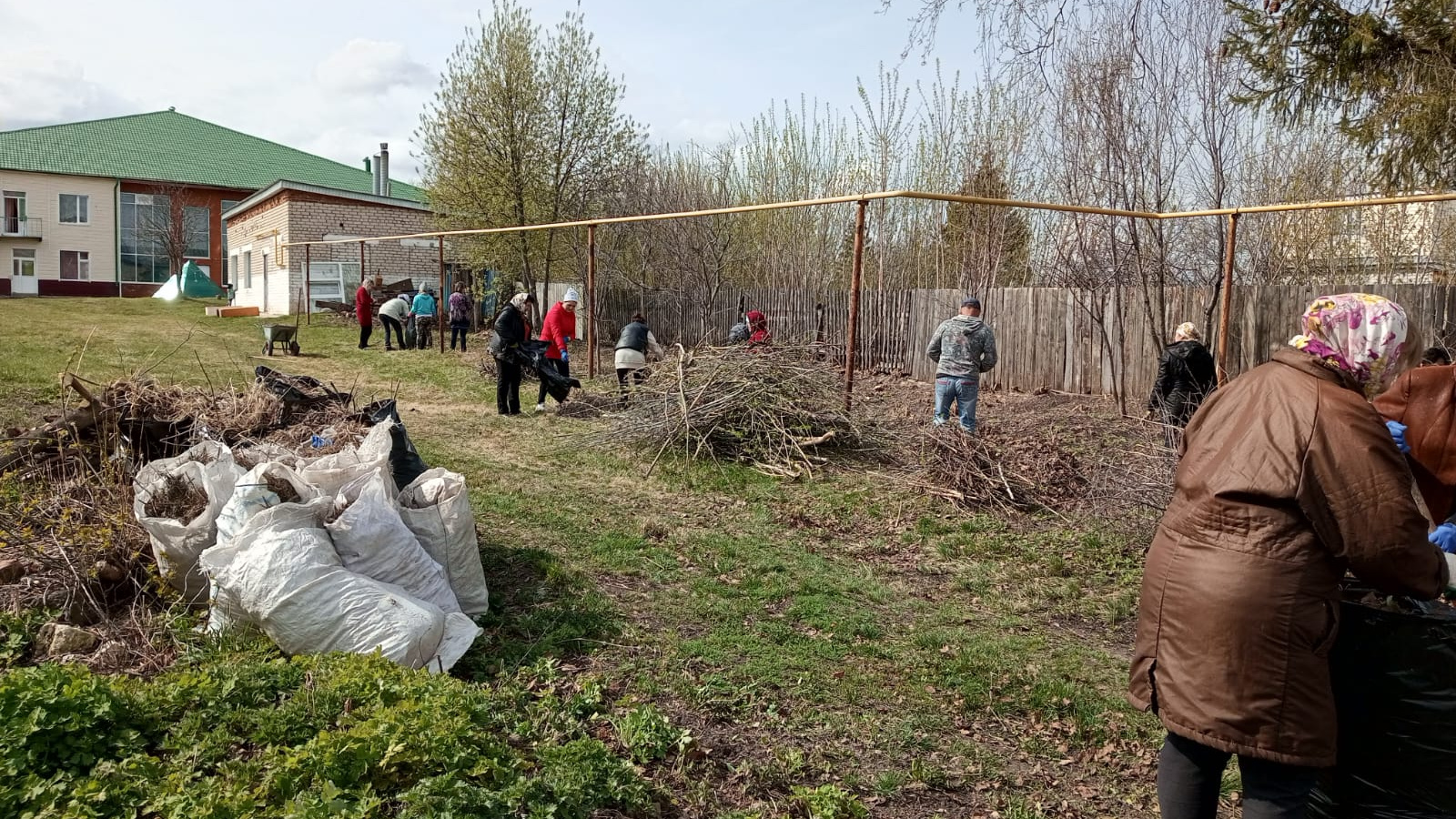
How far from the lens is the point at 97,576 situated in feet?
14.1

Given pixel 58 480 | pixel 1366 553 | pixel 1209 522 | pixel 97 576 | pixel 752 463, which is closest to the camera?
pixel 1366 553

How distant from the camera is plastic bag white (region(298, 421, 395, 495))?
14.8 feet

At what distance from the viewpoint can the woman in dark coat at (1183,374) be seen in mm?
9336

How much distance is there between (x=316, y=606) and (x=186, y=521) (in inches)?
44.2

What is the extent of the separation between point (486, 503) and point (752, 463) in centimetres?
263

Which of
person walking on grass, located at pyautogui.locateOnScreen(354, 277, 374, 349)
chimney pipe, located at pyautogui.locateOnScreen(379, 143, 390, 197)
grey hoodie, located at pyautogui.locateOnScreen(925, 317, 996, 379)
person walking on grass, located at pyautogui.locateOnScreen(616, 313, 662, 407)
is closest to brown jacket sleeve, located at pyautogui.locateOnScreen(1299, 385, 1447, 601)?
grey hoodie, located at pyautogui.locateOnScreen(925, 317, 996, 379)

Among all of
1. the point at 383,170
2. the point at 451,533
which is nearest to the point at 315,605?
the point at 451,533

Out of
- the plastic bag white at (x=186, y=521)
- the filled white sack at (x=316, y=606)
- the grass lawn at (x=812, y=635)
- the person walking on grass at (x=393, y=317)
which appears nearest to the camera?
the grass lawn at (x=812, y=635)

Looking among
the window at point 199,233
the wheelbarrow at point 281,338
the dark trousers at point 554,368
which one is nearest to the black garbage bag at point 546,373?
the dark trousers at point 554,368

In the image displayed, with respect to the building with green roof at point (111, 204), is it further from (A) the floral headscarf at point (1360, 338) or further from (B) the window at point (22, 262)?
(A) the floral headscarf at point (1360, 338)

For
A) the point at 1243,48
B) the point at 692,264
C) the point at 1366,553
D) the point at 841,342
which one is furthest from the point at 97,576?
the point at 692,264

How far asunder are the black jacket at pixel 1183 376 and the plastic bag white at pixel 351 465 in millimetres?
7431

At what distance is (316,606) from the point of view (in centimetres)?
371

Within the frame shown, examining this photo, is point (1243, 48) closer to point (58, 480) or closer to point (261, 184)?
point (58, 480)
